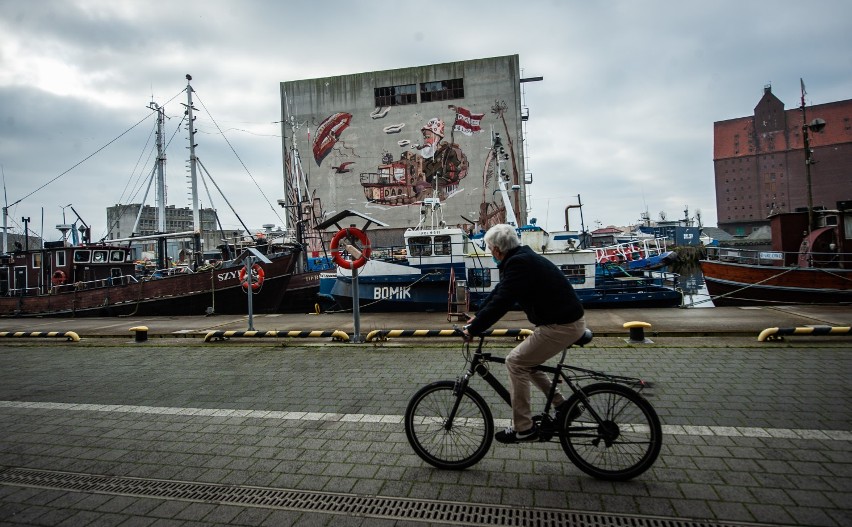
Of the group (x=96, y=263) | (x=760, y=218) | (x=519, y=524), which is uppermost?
(x=760, y=218)

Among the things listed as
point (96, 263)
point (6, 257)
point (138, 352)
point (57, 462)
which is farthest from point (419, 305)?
point (6, 257)

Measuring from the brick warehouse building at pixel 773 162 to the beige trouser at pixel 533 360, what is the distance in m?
99.3

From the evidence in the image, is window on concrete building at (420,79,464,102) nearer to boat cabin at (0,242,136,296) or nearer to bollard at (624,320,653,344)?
boat cabin at (0,242,136,296)

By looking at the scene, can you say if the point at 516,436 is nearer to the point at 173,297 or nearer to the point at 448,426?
the point at 448,426

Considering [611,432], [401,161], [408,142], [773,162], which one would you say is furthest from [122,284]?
[773,162]

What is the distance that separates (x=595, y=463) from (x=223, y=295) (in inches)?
753

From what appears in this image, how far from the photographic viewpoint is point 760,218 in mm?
88125

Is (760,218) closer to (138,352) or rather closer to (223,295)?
(223,295)

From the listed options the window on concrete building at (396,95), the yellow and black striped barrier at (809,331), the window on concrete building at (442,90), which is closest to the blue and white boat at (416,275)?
the yellow and black striped barrier at (809,331)

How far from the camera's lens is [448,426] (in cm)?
383

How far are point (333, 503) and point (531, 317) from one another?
197cm

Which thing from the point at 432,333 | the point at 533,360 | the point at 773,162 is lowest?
the point at 432,333

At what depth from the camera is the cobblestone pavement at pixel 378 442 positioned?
321 cm

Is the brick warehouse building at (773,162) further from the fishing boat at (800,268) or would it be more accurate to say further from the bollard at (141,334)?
the bollard at (141,334)
